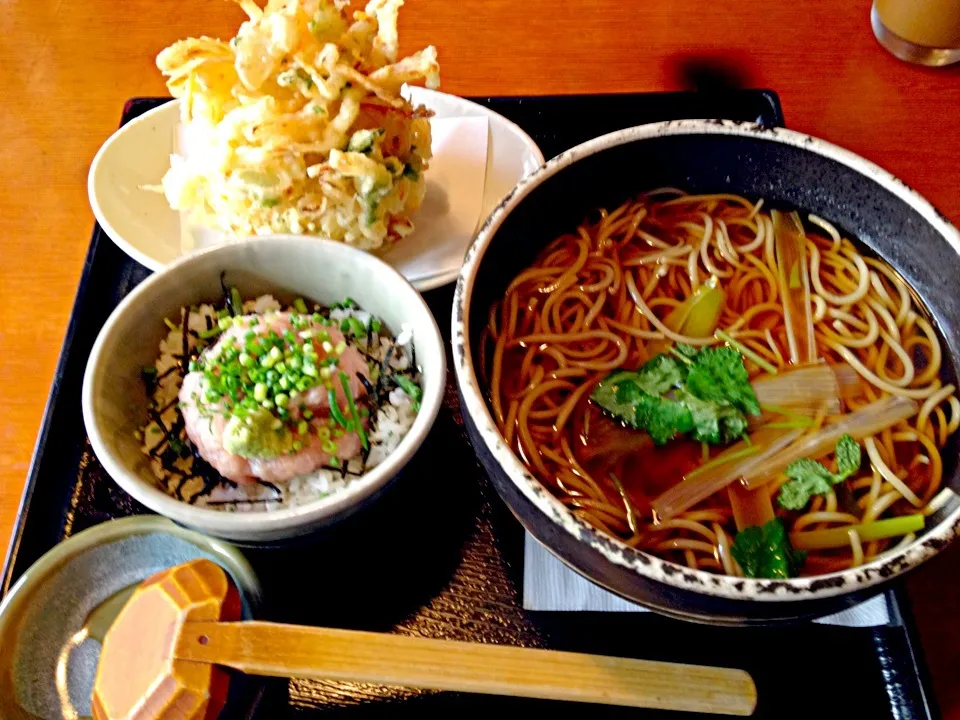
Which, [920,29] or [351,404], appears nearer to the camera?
[351,404]

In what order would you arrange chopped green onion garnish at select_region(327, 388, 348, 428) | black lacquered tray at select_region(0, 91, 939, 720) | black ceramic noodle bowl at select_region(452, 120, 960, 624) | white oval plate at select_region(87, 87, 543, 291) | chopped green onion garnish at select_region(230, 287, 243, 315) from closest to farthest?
black ceramic noodle bowl at select_region(452, 120, 960, 624), black lacquered tray at select_region(0, 91, 939, 720), chopped green onion garnish at select_region(327, 388, 348, 428), chopped green onion garnish at select_region(230, 287, 243, 315), white oval plate at select_region(87, 87, 543, 291)

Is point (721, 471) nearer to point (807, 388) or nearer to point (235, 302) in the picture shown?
point (807, 388)

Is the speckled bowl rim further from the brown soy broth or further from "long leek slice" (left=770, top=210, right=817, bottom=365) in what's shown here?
"long leek slice" (left=770, top=210, right=817, bottom=365)

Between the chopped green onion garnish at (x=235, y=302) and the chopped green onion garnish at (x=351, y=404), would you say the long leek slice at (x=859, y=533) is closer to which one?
the chopped green onion garnish at (x=351, y=404)

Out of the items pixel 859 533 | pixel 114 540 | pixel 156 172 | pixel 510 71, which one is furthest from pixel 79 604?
pixel 510 71

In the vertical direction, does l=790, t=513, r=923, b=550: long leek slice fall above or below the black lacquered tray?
above

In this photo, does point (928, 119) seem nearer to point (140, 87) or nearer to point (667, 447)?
point (667, 447)

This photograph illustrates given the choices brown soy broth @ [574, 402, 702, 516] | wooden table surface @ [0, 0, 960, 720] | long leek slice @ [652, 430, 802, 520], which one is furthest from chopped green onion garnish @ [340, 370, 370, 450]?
wooden table surface @ [0, 0, 960, 720]
